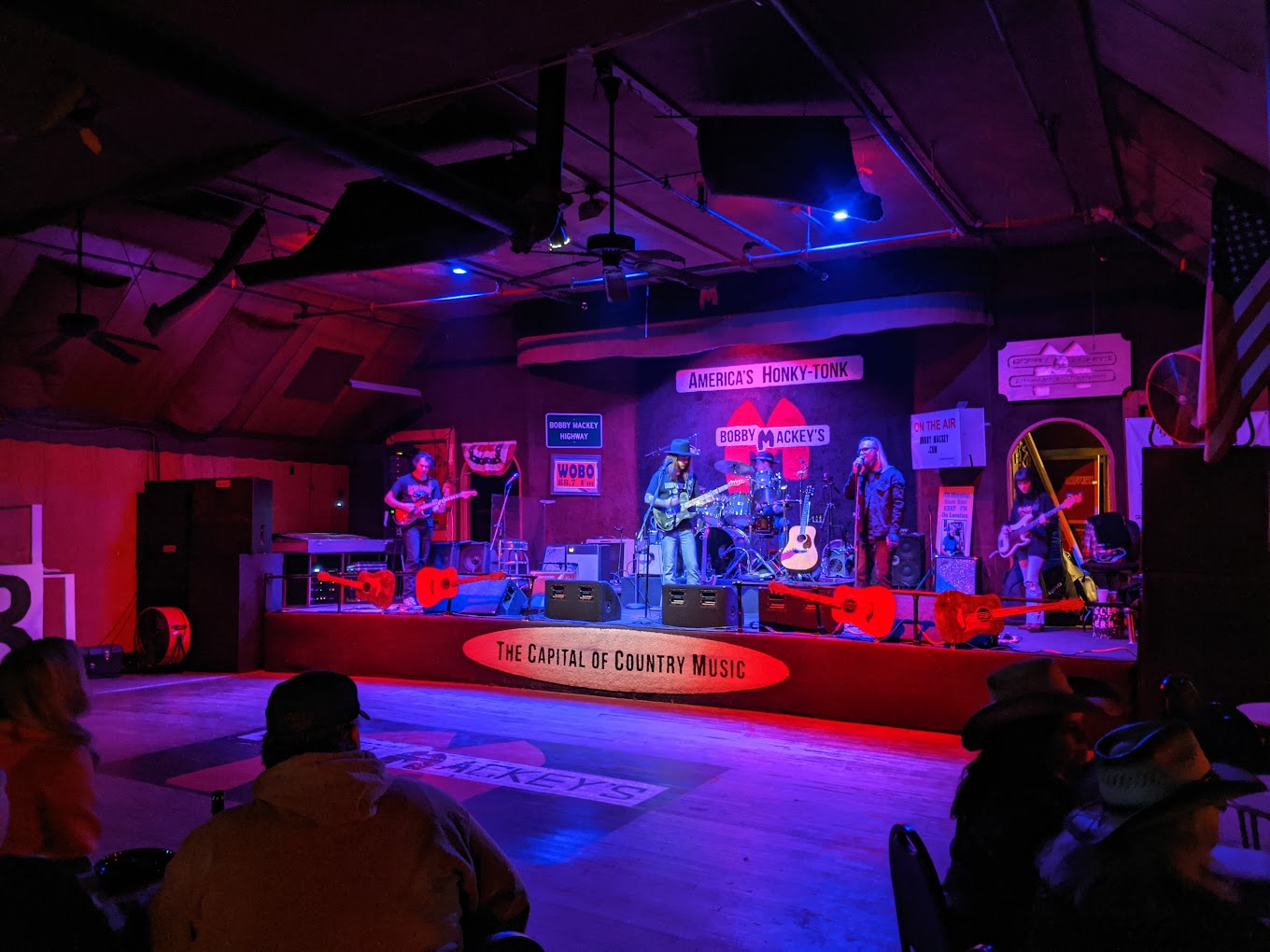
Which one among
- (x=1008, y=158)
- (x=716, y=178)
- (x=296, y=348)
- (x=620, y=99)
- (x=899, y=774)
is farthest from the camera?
(x=296, y=348)

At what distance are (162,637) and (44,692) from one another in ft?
29.8

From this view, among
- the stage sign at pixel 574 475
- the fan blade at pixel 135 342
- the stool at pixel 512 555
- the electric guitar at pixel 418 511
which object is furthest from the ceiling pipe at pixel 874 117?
the fan blade at pixel 135 342

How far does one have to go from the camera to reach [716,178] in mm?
7207

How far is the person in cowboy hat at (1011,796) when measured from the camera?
7.76ft

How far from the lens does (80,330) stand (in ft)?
30.7

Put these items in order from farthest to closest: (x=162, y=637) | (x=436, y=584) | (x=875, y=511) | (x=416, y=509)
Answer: (x=416, y=509) → (x=875, y=511) → (x=162, y=637) → (x=436, y=584)

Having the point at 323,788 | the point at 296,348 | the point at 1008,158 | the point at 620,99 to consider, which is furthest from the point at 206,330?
the point at 323,788

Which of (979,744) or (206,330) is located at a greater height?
(206,330)

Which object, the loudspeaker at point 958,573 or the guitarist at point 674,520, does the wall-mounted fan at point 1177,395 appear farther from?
the guitarist at point 674,520

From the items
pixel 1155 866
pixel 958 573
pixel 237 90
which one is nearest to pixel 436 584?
pixel 237 90

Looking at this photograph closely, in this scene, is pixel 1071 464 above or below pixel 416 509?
above

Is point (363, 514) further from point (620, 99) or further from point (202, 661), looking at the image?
point (620, 99)

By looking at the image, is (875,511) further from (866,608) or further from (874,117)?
(874,117)

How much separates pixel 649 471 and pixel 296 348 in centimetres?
614
